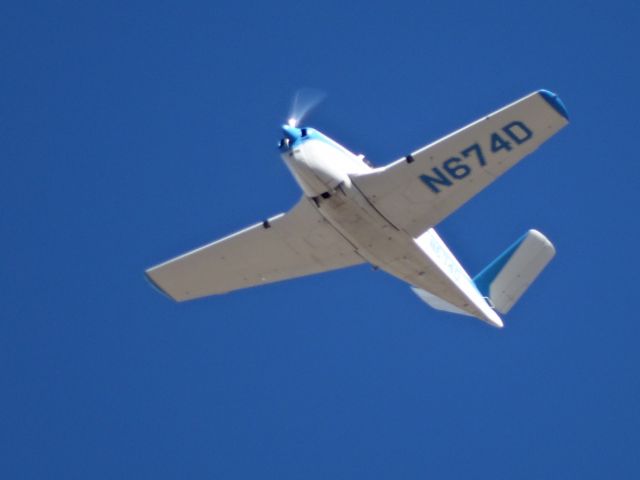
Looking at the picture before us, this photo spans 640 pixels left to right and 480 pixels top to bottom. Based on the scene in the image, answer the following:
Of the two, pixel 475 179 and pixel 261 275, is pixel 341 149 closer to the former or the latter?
pixel 475 179

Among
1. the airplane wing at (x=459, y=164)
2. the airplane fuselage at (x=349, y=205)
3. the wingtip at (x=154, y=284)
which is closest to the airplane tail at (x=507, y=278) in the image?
the airplane fuselage at (x=349, y=205)

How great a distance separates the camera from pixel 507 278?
2347 centimetres

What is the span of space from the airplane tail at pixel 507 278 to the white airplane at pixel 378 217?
64 millimetres

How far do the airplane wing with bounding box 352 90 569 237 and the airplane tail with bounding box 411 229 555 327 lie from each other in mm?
3151

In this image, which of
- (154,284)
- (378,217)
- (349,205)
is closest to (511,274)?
(378,217)

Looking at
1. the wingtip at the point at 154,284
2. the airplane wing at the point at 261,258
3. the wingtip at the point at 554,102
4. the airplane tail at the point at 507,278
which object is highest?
the wingtip at the point at 154,284

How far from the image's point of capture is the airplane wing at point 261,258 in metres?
20.1

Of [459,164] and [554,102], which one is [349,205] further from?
[554,102]

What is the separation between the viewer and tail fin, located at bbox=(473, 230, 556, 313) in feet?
75.9

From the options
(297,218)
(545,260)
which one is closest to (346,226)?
(297,218)

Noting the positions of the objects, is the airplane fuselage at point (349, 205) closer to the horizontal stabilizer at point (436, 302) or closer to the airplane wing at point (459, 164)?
the airplane wing at point (459, 164)

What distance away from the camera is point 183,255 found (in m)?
21.4

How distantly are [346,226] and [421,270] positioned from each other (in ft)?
6.23

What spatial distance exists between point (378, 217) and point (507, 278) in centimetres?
505
